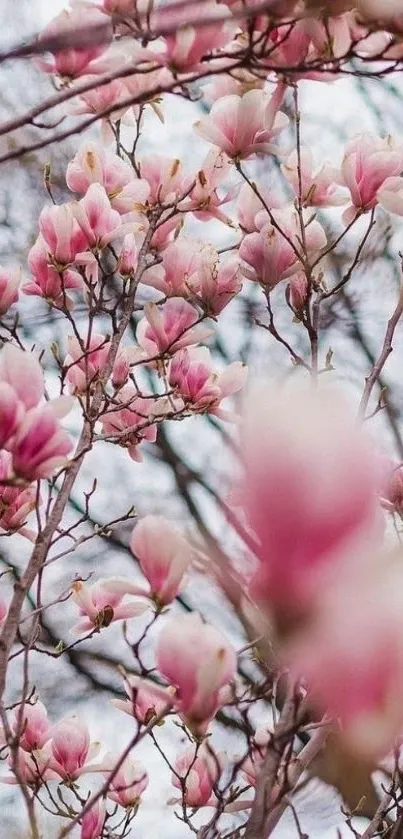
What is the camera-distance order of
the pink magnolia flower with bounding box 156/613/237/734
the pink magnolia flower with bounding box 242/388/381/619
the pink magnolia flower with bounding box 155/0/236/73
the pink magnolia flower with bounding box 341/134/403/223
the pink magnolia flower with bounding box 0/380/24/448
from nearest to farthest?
the pink magnolia flower with bounding box 242/388/381/619 → the pink magnolia flower with bounding box 156/613/237/734 → the pink magnolia flower with bounding box 0/380/24/448 → the pink magnolia flower with bounding box 155/0/236/73 → the pink magnolia flower with bounding box 341/134/403/223

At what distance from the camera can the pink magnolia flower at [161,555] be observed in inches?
21.5

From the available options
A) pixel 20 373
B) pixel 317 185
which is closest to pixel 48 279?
pixel 317 185

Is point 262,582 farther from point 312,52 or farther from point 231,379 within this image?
point 231,379

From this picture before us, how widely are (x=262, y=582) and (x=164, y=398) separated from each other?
0.80 m

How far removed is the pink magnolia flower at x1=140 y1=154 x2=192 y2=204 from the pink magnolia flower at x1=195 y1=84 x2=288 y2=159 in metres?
0.06

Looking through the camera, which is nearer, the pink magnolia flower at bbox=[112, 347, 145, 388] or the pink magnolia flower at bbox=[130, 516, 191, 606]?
the pink magnolia flower at bbox=[130, 516, 191, 606]

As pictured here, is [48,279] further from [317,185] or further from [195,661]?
[195,661]

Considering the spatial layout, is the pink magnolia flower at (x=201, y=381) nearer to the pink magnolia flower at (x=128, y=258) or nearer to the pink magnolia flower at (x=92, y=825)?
the pink magnolia flower at (x=128, y=258)

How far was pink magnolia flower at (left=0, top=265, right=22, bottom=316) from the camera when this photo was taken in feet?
3.32

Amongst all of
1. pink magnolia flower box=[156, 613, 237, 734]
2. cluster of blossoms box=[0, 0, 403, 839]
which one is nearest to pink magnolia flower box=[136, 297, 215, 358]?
cluster of blossoms box=[0, 0, 403, 839]

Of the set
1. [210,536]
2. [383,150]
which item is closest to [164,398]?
[383,150]

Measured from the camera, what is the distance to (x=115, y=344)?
965 mm

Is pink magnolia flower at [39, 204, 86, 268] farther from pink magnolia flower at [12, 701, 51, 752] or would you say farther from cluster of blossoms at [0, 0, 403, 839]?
pink magnolia flower at [12, 701, 51, 752]

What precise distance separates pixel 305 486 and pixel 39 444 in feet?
1.08
